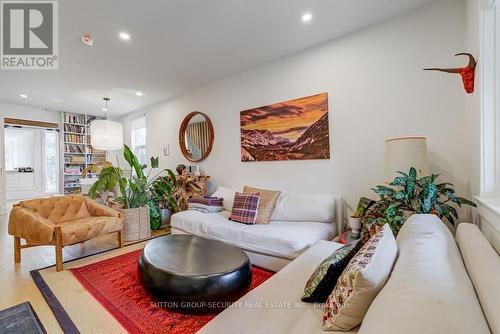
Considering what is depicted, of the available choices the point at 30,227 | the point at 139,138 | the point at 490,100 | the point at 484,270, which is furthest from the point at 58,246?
the point at 139,138

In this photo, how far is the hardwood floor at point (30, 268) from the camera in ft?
5.90

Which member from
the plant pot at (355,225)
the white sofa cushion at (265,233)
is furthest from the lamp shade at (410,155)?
the white sofa cushion at (265,233)

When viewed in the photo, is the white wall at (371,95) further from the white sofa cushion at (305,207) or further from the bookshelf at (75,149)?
the bookshelf at (75,149)

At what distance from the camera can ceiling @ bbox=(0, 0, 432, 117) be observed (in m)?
2.19

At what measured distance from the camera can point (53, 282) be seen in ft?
7.17

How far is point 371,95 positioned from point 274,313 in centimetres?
236

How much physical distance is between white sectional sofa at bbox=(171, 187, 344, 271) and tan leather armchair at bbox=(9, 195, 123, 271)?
0.86m

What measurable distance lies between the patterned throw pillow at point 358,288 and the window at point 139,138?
18.7 feet

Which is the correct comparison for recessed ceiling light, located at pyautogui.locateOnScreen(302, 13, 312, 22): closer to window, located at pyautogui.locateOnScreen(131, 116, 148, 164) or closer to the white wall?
the white wall

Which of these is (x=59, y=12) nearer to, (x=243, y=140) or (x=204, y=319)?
(x=243, y=140)

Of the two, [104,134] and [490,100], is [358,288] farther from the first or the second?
[104,134]

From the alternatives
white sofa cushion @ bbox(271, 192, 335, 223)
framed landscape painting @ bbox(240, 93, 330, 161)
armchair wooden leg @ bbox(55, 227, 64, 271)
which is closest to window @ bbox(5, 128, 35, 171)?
armchair wooden leg @ bbox(55, 227, 64, 271)

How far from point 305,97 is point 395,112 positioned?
1044 mm

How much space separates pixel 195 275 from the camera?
1.54 m
